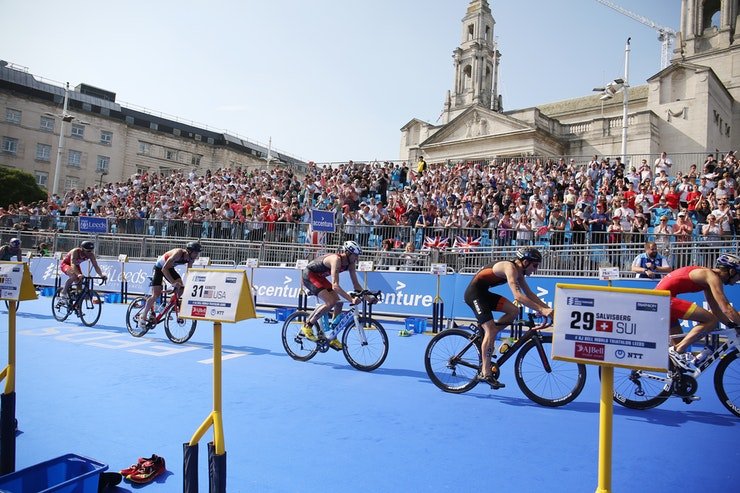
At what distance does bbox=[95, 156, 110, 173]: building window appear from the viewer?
2486 inches

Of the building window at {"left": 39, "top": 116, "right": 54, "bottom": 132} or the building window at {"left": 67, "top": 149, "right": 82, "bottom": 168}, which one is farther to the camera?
the building window at {"left": 67, "top": 149, "right": 82, "bottom": 168}

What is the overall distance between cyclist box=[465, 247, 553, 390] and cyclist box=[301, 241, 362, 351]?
206cm

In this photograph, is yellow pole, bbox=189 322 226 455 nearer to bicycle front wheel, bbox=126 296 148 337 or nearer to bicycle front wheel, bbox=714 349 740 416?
bicycle front wheel, bbox=714 349 740 416

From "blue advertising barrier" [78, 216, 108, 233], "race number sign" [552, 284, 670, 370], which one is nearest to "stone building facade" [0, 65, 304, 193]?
"blue advertising barrier" [78, 216, 108, 233]

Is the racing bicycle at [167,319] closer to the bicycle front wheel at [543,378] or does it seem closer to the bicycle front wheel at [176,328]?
the bicycle front wheel at [176,328]

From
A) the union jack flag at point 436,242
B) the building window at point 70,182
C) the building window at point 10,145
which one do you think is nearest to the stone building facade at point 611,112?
the union jack flag at point 436,242

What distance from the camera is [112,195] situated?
2880 cm

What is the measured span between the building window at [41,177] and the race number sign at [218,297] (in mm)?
66940

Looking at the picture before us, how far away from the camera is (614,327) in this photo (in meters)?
2.75

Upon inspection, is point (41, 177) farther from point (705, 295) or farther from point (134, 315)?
point (705, 295)

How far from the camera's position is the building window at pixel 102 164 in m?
63.2

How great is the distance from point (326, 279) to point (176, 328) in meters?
3.85

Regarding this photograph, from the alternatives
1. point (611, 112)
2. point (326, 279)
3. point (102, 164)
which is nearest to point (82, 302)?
point (326, 279)

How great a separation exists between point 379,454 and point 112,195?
29.4 meters
